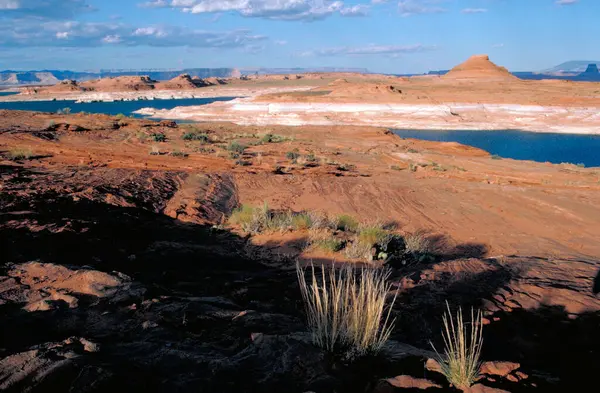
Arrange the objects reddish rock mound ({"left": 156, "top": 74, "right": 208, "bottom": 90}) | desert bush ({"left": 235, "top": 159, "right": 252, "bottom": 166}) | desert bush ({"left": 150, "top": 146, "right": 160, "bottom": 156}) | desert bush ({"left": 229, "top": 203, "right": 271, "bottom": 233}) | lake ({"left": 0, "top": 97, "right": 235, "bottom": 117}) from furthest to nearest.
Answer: reddish rock mound ({"left": 156, "top": 74, "right": 208, "bottom": 90}), lake ({"left": 0, "top": 97, "right": 235, "bottom": 117}), desert bush ({"left": 150, "top": 146, "right": 160, "bottom": 156}), desert bush ({"left": 235, "top": 159, "right": 252, "bottom": 166}), desert bush ({"left": 229, "top": 203, "right": 271, "bottom": 233})

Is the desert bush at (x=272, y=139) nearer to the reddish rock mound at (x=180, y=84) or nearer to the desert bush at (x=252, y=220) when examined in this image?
the desert bush at (x=252, y=220)

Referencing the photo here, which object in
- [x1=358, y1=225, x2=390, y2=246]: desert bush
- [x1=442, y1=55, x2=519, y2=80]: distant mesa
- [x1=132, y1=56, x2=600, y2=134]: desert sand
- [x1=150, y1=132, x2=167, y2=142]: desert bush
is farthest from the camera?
[x1=442, y1=55, x2=519, y2=80]: distant mesa

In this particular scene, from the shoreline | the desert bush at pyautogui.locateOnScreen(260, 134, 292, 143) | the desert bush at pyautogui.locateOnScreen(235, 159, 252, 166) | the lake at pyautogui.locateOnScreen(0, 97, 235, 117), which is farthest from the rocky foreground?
the lake at pyautogui.locateOnScreen(0, 97, 235, 117)

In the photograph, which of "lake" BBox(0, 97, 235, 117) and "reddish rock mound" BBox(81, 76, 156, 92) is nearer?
"lake" BBox(0, 97, 235, 117)

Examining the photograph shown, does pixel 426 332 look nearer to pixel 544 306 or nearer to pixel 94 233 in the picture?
pixel 544 306

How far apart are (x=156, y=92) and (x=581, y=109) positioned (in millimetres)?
85459

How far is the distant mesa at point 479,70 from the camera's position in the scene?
94.8 metres

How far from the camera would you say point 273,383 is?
3.01 meters

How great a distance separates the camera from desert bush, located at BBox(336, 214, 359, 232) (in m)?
8.93

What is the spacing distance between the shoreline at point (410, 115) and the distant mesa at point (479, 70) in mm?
47952

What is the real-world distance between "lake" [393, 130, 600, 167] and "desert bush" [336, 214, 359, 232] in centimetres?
2577

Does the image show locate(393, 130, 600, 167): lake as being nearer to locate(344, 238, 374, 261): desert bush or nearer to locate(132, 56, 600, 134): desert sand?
locate(132, 56, 600, 134): desert sand

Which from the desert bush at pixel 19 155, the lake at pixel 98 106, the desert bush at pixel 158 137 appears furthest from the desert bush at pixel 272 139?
the lake at pixel 98 106

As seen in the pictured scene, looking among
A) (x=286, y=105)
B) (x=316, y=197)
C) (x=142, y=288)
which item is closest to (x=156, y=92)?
(x=286, y=105)
